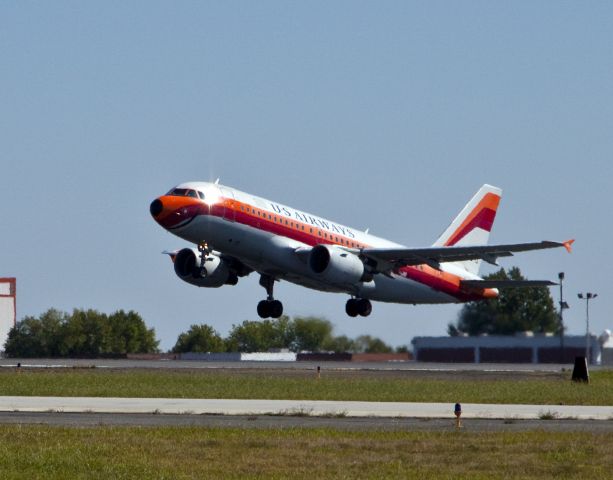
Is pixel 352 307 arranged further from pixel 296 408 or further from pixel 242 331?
pixel 242 331

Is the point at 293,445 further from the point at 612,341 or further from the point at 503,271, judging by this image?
the point at 612,341

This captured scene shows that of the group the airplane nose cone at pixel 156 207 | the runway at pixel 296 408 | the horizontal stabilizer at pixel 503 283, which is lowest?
the runway at pixel 296 408

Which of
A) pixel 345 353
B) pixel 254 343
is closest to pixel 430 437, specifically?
pixel 345 353

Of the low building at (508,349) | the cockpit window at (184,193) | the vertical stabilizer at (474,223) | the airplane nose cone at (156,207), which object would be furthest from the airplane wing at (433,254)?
the low building at (508,349)

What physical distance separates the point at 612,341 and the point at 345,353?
22453 millimetres

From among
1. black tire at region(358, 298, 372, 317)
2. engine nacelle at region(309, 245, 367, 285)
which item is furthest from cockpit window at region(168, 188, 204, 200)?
black tire at region(358, 298, 372, 317)

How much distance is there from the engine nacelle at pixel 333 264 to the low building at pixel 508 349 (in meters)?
24.7

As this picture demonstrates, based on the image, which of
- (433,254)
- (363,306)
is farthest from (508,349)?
(433,254)

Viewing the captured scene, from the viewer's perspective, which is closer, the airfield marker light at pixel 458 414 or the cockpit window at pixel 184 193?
the airfield marker light at pixel 458 414

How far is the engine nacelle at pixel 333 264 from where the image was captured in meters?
60.2

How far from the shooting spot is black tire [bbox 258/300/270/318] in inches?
2613

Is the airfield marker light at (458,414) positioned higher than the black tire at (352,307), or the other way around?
the black tire at (352,307)

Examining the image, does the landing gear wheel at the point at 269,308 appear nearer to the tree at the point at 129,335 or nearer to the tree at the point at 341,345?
the tree at the point at 341,345

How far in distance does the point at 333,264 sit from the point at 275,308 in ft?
23.9
